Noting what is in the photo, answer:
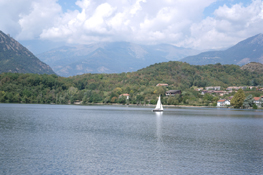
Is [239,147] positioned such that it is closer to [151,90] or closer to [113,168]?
[113,168]

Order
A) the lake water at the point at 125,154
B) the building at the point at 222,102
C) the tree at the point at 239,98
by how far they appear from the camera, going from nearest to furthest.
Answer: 1. the lake water at the point at 125,154
2. the tree at the point at 239,98
3. the building at the point at 222,102

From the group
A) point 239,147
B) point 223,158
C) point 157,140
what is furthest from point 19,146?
point 239,147

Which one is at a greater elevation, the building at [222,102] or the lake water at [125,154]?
the building at [222,102]

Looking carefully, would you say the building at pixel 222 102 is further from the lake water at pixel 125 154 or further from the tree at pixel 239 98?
the lake water at pixel 125 154

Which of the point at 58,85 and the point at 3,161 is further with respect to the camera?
the point at 58,85

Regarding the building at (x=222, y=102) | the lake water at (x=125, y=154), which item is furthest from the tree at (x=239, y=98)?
the lake water at (x=125, y=154)

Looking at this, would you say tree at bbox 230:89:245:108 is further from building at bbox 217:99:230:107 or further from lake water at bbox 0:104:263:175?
lake water at bbox 0:104:263:175

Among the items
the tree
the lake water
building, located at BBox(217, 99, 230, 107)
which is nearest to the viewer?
the lake water

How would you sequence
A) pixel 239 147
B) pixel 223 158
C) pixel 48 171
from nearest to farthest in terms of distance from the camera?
pixel 48 171
pixel 223 158
pixel 239 147

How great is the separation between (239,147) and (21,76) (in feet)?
458

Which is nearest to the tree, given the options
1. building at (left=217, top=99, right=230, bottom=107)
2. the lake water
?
building at (left=217, top=99, right=230, bottom=107)

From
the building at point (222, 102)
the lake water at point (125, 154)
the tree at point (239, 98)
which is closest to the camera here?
the lake water at point (125, 154)

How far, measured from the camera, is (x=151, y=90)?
154 m

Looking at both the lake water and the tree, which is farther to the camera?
the tree
